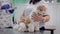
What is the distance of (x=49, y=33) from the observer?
4.47 ft

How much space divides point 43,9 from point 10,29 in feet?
1.51

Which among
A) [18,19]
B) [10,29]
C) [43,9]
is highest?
[43,9]

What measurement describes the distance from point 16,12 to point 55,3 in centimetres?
48

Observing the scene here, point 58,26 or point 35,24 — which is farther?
point 58,26

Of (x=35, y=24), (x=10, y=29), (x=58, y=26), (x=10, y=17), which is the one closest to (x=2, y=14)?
(x=10, y=17)

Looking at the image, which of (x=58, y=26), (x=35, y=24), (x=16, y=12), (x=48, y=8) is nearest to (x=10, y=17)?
(x=16, y=12)

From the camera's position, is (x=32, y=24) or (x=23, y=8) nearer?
(x=32, y=24)

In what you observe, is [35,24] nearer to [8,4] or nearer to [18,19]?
[18,19]

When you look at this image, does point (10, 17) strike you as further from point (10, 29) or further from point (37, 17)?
point (37, 17)

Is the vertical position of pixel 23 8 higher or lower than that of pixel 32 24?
higher

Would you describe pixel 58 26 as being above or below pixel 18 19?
below

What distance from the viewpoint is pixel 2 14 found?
1603mm

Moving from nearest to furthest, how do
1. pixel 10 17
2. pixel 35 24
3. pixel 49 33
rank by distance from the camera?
pixel 49 33
pixel 35 24
pixel 10 17

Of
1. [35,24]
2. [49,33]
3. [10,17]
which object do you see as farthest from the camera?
[10,17]
